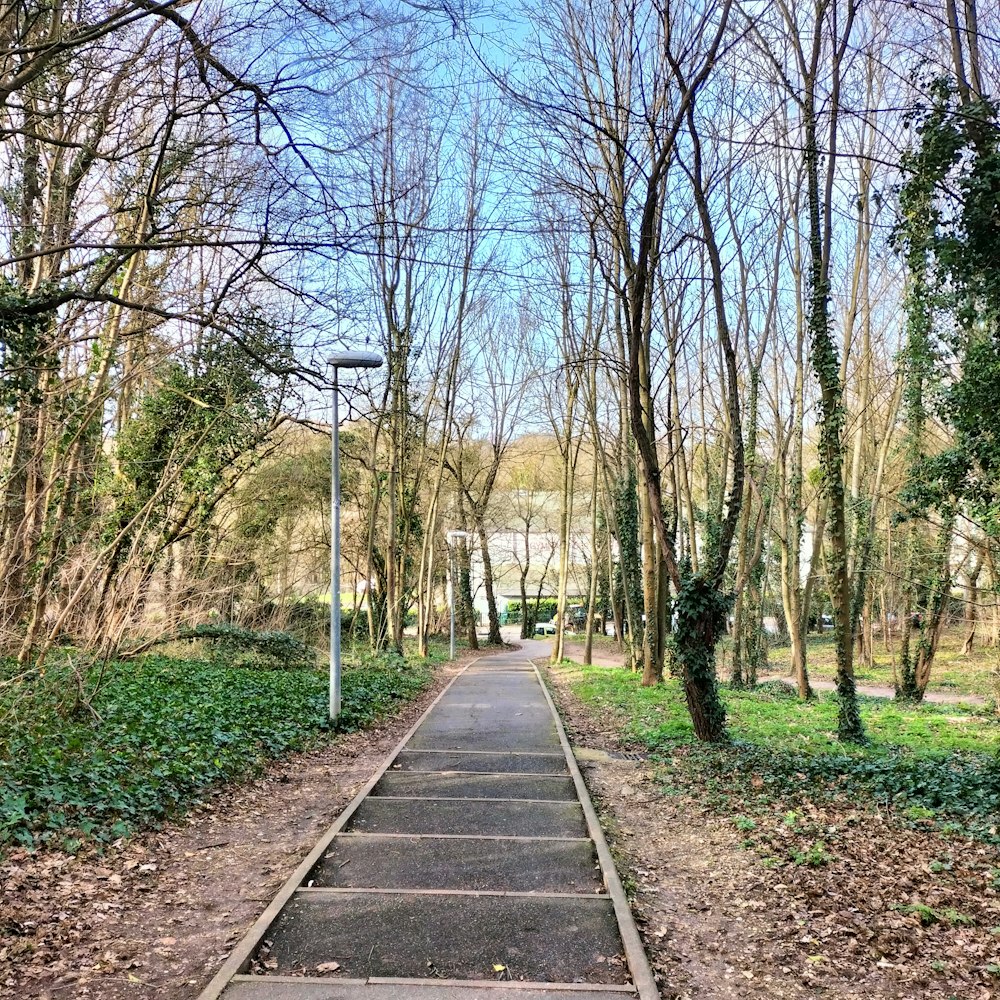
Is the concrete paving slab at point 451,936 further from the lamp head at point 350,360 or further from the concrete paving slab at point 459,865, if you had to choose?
the lamp head at point 350,360

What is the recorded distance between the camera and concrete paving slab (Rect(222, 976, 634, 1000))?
348 cm

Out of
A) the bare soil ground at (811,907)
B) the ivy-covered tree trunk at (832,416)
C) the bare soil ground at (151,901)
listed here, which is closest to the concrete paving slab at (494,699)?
the ivy-covered tree trunk at (832,416)

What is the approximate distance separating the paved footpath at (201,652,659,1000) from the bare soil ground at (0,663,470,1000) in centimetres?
35

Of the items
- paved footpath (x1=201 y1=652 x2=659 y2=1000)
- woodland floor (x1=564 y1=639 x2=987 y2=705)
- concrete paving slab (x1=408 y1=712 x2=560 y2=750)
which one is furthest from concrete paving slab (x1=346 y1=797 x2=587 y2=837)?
woodland floor (x1=564 y1=639 x2=987 y2=705)

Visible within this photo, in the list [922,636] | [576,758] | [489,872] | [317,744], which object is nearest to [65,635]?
[317,744]

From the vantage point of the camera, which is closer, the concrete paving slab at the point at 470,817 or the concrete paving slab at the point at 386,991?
the concrete paving slab at the point at 386,991

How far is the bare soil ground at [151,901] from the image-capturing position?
12.6 feet

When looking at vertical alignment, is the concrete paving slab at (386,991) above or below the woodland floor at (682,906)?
above

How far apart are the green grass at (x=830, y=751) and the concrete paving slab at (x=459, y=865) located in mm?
2370

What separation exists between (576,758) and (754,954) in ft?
17.7

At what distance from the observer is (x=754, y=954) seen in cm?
420

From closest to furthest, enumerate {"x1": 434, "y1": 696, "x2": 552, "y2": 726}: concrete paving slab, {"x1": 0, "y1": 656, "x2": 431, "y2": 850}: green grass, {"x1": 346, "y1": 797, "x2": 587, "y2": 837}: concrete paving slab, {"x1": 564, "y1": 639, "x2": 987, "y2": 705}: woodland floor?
{"x1": 0, "y1": 656, "x2": 431, "y2": 850}: green grass < {"x1": 346, "y1": 797, "x2": 587, "y2": 837}: concrete paving slab < {"x1": 434, "y1": 696, "x2": 552, "y2": 726}: concrete paving slab < {"x1": 564, "y1": 639, "x2": 987, "y2": 705}: woodland floor

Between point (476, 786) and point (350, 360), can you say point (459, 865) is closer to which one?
point (476, 786)

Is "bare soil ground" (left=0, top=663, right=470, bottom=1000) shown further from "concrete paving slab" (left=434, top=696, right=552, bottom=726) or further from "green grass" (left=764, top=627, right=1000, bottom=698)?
"green grass" (left=764, top=627, right=1000, bottom=698)
